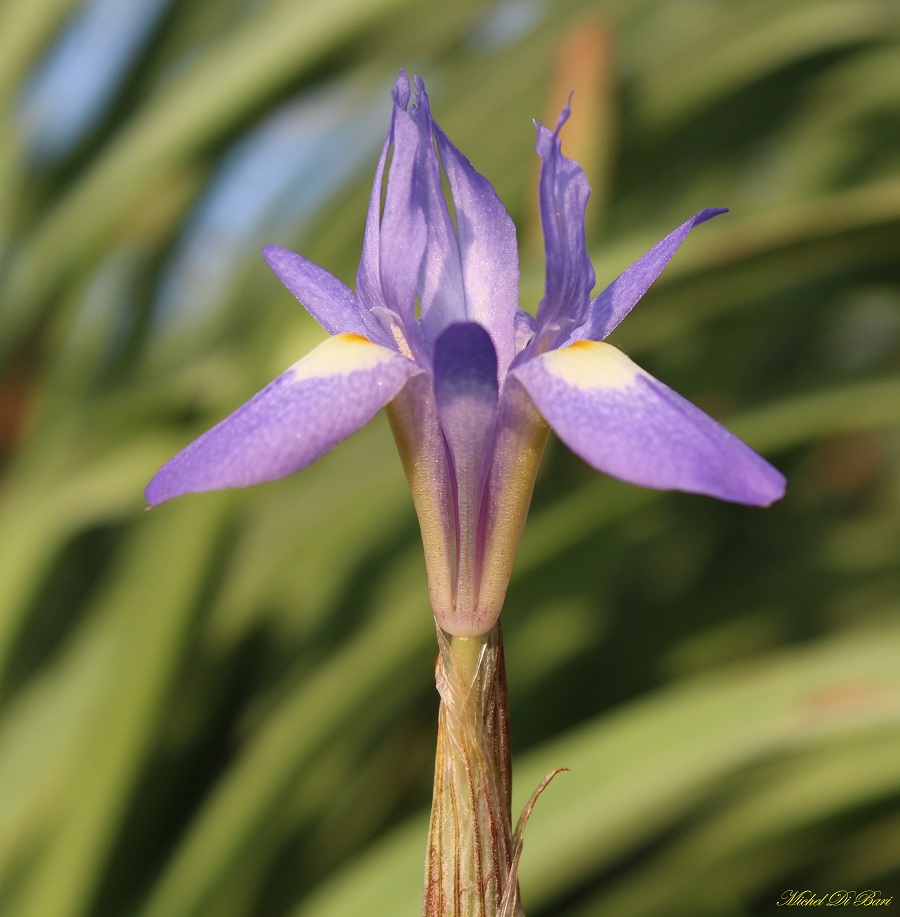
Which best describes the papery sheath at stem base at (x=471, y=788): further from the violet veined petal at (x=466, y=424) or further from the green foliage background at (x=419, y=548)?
the green foliage background at (x=419, y=548)

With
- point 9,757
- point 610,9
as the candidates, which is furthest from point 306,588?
point 610,9

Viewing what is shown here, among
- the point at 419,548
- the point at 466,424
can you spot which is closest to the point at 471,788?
the point at 466,424

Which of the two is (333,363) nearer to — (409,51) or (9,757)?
(9,757)

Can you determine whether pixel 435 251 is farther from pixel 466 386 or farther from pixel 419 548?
pixel 419 548

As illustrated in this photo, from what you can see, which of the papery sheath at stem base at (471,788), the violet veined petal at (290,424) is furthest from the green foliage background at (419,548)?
the violet veined petal at (290,424)

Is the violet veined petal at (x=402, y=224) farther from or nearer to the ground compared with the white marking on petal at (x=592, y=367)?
farther from the ground

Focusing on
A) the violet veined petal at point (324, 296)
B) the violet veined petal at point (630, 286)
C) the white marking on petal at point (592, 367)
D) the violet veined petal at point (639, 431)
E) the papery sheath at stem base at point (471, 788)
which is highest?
the violet veined petal at point (324, 296)
